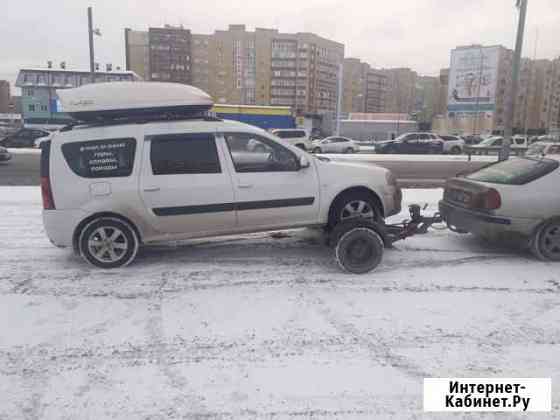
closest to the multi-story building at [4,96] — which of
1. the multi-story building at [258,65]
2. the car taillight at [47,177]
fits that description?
the multi-story building at [258,65]

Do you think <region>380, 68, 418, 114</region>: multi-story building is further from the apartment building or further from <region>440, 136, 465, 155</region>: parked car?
the apartment building

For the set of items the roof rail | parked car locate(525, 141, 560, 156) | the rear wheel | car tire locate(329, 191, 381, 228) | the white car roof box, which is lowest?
the rear wheel

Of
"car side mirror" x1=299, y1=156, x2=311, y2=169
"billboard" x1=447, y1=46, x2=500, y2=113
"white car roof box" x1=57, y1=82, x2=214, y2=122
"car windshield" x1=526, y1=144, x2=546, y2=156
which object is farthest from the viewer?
"billboard" x1=447, y1=46, x2=500, y2=113

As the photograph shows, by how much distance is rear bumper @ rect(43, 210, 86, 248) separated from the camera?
4.97m

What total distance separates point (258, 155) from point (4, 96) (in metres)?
143

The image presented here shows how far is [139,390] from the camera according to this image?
2.87 meters

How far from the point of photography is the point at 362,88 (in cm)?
12219

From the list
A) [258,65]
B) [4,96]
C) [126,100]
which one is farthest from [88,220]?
[4,96]

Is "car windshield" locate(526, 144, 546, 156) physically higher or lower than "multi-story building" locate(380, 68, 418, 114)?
lower

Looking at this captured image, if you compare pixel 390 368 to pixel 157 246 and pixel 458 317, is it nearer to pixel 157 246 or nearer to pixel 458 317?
pixel 458 317

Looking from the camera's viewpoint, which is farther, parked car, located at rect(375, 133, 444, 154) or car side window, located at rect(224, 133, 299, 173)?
parked car, located at rect(375, 133, 444, 154)

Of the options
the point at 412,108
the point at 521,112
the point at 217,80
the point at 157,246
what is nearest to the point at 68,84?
the point at 217,80

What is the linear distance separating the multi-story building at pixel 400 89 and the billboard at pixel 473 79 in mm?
43320

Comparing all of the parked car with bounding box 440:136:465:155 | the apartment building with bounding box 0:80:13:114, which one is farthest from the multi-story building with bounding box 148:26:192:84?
the parked car with bounding box 440:136:465:155
